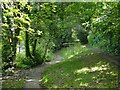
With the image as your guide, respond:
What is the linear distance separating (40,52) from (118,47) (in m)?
4.54

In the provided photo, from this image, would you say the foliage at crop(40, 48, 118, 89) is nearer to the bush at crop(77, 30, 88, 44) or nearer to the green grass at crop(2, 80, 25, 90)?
the green grass at crop(2, 80, 25, 90)

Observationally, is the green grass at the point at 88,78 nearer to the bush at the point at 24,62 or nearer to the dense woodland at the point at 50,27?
the dense woodland at the point at 50,27

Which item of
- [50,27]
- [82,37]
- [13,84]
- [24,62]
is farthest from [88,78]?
[82,37]

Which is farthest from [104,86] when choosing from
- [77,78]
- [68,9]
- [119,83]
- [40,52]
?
[40,52]

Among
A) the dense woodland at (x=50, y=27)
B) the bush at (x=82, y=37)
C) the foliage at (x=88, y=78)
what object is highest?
the dense woodland at (x=50, y=27)

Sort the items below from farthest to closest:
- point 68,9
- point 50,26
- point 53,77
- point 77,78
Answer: point 50,26 → point 68,9 → point 53,77 → point 77,78

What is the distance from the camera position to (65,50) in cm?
1548

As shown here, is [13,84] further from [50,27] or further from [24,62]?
[50,27]

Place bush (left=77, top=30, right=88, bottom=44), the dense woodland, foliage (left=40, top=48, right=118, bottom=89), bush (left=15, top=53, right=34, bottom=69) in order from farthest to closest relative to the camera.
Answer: bush (left=77, top=30, right=88, bottom=44) < bush (left=15, top=53, right=34, bottom=69) < the dense woodland < foliage (left=40, top=48, right=118, bottom=89)

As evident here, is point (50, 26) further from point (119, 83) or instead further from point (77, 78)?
point (119, 83)

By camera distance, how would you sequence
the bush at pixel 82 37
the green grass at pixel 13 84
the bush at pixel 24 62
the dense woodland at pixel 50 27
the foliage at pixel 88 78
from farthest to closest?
the bush at pixel 82 37 → the bush at pixel 24 62 → the dense woodland at pixel 50 27 → the green grass at pixel 13 84 → the foliage at pixel 88 78

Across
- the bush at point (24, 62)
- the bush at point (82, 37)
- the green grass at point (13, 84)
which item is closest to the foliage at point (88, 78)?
the green grass at point (13, 84)

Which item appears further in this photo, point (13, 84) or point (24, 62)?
point (24, 62)

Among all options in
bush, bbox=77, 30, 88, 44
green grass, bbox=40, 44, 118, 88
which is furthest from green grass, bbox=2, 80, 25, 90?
bush, bbox=77, 30, 88, 44
